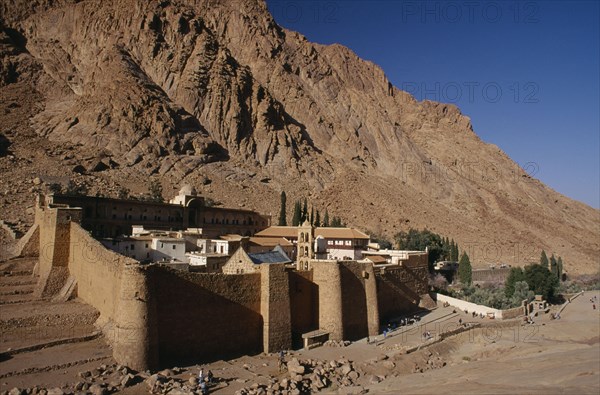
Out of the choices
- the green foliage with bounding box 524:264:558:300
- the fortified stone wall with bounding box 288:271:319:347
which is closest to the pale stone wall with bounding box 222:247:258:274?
the fortified stone wall with bounding box 288:271:319:347

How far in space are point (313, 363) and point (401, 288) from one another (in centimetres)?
1149

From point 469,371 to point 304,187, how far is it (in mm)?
45931

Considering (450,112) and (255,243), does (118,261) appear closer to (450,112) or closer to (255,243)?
(255,243)

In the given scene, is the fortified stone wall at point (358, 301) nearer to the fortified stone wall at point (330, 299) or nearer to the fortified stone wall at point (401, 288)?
the fortified stone wall at point (330, 299)

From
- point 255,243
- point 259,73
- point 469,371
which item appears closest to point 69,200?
point 255,243

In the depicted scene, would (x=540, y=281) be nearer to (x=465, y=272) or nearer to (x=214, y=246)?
(x=465, y=272)

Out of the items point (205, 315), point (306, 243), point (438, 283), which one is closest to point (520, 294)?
point (438, 283)

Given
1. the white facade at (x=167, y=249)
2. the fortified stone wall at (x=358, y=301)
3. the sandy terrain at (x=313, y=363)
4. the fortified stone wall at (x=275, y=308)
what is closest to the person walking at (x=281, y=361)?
the sandy terrain at (x=313, y=363)

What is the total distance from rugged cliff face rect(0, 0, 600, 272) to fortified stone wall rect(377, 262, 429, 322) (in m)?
26.0

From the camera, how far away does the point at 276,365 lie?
783 inches

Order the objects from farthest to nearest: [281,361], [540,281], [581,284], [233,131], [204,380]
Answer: [233,131], [581,284], [540,281], [281,361], [204,380]

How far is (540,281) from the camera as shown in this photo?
1564 inches

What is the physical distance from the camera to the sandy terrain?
53.8 feet

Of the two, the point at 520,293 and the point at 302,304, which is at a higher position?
the point at 302,304
